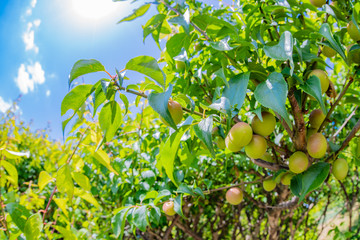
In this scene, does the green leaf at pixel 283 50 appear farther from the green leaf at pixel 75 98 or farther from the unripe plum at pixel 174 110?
the green leaf at pixel 75 98

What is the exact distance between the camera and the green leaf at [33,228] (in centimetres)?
70

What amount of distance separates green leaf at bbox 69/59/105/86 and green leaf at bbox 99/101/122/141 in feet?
0.25

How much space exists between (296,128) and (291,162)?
0.30 feet

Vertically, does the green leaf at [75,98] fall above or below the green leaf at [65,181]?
above

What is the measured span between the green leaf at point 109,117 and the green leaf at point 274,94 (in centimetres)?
29

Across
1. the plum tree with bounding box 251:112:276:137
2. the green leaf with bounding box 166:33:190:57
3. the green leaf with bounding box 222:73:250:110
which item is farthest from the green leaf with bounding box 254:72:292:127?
the green leaf with bounding box 166:33:190:57

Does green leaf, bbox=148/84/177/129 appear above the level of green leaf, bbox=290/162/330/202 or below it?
above

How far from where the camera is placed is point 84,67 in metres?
0.50

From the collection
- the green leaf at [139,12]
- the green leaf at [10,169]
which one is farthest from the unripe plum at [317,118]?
the green leaf at [10,169]

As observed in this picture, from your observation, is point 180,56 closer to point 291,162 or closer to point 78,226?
point 291,162

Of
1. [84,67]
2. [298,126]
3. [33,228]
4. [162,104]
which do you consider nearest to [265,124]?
[298,126]

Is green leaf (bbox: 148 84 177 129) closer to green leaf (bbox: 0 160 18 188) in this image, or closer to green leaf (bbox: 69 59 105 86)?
green leaf (bbox: 69 59 105 86)

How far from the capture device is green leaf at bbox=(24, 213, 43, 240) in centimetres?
70

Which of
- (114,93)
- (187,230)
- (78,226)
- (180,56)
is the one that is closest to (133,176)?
(187,230)
